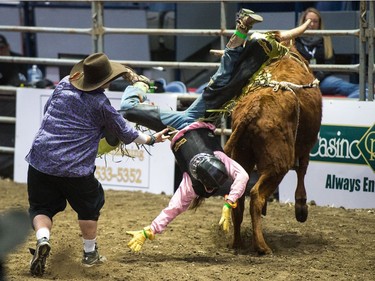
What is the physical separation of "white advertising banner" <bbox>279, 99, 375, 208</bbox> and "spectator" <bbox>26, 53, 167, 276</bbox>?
3194 mm

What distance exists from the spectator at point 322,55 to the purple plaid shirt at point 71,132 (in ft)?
12.4

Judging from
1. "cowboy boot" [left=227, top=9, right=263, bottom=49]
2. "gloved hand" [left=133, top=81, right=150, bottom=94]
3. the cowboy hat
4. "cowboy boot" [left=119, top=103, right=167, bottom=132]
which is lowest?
"cowboy boot" [left=119, top=103, right=167, bottom=132]

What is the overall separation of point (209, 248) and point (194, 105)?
1148 millimetres

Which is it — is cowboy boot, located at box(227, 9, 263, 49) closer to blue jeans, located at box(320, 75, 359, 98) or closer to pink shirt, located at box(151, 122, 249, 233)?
pink shirt, located at box(151, 122, 249, 233)

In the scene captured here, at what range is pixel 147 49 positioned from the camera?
36.3ft

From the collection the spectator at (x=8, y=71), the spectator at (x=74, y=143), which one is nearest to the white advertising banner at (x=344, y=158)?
the spectator at (x=74, y=143)

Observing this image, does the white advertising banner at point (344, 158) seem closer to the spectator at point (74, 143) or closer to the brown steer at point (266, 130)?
the brown steer at point (266, 130)

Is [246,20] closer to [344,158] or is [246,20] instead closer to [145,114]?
[145,114]

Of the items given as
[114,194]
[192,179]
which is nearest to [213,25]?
[114,194]

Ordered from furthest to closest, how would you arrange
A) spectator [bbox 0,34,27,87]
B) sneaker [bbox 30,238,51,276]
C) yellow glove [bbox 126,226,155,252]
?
spectator [bbox 0,34,27,87]
yellow glove [bbox 126,226,155,252]
sneaker [bbox 30,238,51,276]

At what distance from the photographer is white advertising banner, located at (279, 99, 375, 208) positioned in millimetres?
8133

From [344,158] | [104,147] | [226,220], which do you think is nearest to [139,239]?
[226,220]

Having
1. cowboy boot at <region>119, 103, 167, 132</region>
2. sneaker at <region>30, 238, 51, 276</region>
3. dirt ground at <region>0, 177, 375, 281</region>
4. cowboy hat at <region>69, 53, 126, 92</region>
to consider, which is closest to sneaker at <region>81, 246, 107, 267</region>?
dirt ground at <region>0, 177, 375, 281</region>

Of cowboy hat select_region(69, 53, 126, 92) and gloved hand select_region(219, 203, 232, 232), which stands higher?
cowboy hat select_region(69, 53, 126, 92)
